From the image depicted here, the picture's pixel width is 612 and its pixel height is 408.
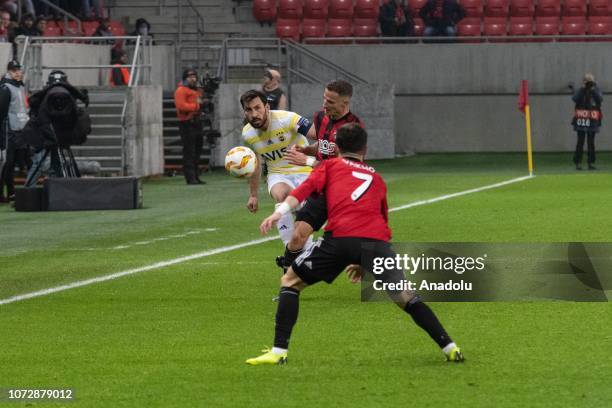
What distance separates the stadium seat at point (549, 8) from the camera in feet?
143

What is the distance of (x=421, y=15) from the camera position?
4194cm

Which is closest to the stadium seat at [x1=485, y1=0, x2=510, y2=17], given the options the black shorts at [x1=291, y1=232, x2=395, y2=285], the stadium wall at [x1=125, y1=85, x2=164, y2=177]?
the stadium wall at [x1=125, y1=85, x2=164, y2=177]

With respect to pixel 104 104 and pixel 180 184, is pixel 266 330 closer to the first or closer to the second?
pixel 180 184

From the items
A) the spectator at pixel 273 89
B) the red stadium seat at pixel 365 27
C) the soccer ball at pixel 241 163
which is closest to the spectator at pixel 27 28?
the spectator at pixel 273 89

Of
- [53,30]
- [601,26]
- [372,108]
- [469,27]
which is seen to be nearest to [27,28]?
[53,30]

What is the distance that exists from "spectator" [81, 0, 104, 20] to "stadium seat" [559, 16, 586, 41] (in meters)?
12.8

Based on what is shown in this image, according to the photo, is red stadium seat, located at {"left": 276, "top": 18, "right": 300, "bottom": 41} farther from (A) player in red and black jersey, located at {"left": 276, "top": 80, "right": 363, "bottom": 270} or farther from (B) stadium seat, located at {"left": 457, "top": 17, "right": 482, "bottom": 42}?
(A) player in red and black jersey, located at {"left": 276, "top": 80, "right": 363, "bottom": 270}

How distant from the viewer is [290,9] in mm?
43750

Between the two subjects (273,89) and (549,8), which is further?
(549,8)

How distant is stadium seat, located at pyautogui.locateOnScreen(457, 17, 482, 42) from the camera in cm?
4306

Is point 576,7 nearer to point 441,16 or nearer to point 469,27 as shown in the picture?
point 469,27

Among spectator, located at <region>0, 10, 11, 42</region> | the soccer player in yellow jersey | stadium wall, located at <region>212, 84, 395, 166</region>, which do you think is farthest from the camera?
stadium wall, located at <region>212, 84, 395, 166</region>

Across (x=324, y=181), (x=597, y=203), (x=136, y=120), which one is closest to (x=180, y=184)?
(x=136, y=120)

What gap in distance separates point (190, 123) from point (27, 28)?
545 cm
